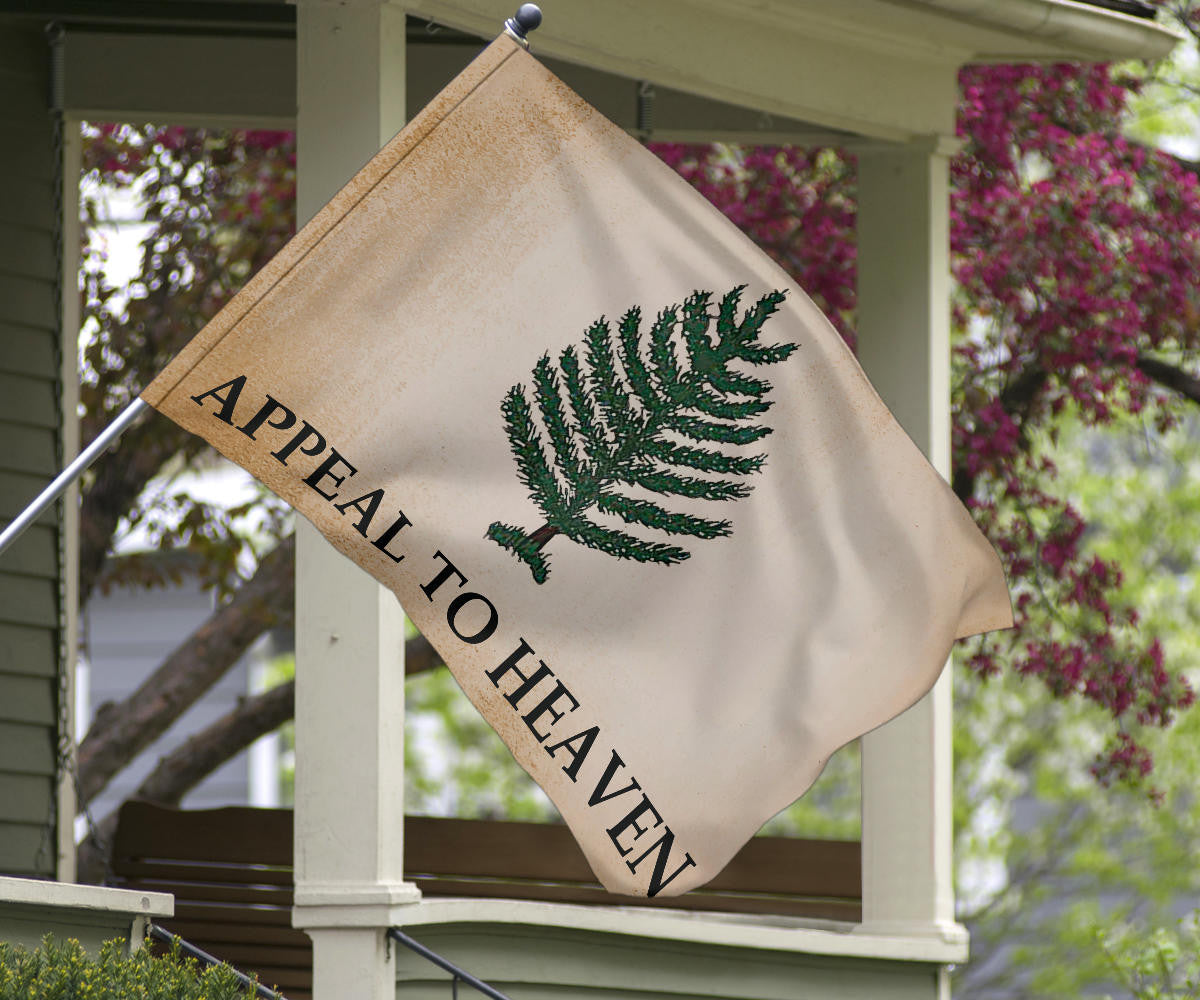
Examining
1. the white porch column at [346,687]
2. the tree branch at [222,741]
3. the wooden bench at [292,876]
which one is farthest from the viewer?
the tree branch at [222,741]

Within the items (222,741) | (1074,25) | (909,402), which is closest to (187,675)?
(222,741)

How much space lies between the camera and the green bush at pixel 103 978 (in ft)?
12.1

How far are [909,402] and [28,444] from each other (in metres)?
3.00

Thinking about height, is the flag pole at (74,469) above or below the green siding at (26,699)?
below

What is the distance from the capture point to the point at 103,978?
3.76 m

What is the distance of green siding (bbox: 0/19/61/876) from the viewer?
6.21 m

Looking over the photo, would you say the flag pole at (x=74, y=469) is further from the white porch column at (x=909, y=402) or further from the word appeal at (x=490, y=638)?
the white porch column at (x=909, y=402)

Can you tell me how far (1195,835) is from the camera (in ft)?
48.0

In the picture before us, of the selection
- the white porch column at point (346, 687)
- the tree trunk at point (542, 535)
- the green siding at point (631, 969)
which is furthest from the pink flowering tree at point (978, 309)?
the tree trunk at point (542, 535)

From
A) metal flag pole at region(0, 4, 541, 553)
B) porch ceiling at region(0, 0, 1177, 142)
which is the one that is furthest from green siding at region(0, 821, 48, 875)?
metal flag pole at region(0, 4, 541, 553)

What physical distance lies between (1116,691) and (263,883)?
4.03m

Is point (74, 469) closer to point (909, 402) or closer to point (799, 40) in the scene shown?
point (799, 40)

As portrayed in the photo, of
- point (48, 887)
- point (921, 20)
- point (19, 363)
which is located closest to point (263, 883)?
point (19, 363)

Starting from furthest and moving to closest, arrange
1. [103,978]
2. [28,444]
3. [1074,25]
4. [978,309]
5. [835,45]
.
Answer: [978,309], [28,444], [835,45], [1074,25], [103,978]
